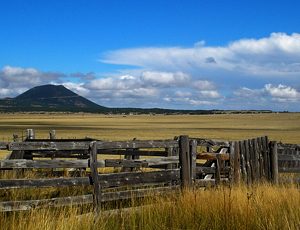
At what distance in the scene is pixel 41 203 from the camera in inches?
247

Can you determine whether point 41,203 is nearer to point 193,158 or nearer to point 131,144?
point 131,144

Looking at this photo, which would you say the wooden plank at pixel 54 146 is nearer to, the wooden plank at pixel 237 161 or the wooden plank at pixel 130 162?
the wooden plank at pixel 130 162

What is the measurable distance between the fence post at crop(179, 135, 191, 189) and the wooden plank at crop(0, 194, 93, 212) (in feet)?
7.14

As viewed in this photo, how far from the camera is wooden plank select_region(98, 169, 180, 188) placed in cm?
689

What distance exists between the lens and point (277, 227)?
16.9ft

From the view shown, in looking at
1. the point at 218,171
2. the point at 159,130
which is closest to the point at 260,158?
the point at 218,171

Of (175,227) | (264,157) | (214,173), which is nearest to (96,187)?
(175,227)

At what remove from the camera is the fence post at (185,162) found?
7818 mm

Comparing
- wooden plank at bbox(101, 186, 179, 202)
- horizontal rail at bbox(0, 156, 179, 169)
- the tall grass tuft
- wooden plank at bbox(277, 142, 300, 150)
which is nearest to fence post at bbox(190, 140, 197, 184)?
horizontal rail at bbox(0, 156, 179, 169)

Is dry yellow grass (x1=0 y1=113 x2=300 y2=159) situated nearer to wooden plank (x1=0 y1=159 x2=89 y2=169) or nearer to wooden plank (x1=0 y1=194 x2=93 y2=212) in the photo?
wooden plank (x1=0 y1=159 x2=89 y2=169)

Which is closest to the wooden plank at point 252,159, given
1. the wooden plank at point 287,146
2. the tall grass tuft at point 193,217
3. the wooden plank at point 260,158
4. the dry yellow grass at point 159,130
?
the wooden plank at point 260,158

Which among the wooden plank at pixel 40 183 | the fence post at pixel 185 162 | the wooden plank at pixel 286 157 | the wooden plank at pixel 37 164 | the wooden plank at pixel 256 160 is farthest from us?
the wooden plank at pixel 286 157

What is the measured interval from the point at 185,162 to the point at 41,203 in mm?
3218

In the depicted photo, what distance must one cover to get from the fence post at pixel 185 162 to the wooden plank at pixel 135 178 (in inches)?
5.1
